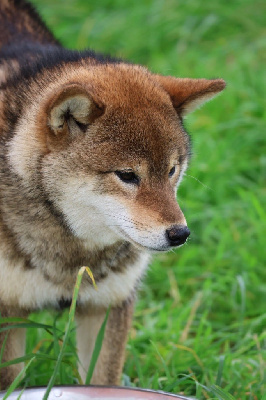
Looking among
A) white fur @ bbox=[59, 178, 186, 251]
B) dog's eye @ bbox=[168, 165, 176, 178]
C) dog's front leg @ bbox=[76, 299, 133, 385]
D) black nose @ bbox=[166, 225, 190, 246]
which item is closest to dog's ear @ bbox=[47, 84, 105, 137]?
white fur @ bbox=[59, 178, 186, 251]

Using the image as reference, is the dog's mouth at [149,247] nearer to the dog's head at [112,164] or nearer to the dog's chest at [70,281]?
the dog's head at [112,164]

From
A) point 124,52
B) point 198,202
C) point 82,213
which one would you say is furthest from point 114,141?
point 124,52

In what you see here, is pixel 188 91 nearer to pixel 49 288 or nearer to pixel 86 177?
pixel 86 177

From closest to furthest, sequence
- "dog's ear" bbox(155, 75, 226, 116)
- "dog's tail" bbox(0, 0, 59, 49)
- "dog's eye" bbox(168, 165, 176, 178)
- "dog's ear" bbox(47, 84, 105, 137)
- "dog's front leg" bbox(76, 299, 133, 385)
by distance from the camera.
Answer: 1. "dog's ear" bbox(47, 84, 105, 137)
2. "dog's eye" bbox(168, 165, 176, 178)
3. "dog's ear" bbox(155, 75, 226, 116)
4. "dog's front leg" bbox(76, 299, 133, 385)
5. "dog's tail" bbox(0, 0, 59, 49)

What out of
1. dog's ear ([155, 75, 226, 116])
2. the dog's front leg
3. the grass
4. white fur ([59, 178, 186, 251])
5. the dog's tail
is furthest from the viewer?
the dog's tail

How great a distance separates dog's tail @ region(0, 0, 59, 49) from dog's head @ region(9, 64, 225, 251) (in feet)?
4.08

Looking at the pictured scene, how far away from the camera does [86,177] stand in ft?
12.2

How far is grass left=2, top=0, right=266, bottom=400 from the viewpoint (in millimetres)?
4625

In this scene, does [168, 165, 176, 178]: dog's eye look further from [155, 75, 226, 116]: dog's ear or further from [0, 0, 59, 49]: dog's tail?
[0, 0, 59, 49]: dog's tail

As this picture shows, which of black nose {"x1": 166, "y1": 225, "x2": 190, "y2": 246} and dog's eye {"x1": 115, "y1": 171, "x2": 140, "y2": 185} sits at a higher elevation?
dog's eye {"x1": 115, "y1": 171, "x2": 140, "y2": 185}

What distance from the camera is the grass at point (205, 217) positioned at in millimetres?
4625

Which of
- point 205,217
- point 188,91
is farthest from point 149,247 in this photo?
point 205,217

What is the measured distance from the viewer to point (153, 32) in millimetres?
8430

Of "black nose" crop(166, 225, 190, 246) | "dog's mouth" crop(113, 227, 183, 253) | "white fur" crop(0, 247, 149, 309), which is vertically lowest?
"white fur" crop(0, 247, 149, 309)
